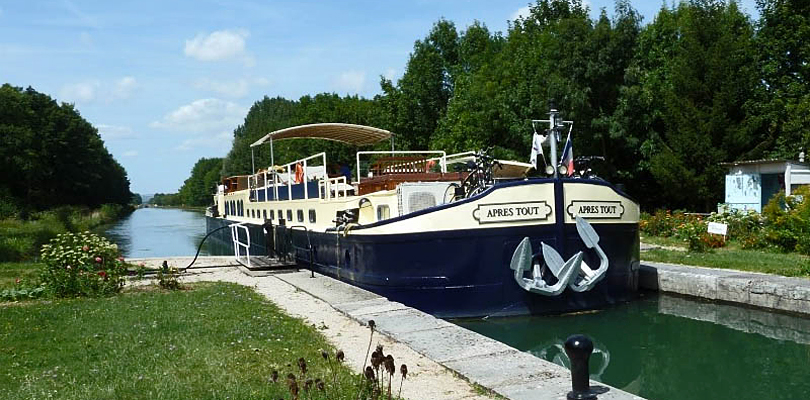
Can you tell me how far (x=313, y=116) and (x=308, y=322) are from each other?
5599cm

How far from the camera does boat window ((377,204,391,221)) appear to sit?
13.7m

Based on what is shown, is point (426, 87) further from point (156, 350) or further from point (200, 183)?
point (200, 183)

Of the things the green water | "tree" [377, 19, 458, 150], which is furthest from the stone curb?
"tree" [377, 19, 458, 150]

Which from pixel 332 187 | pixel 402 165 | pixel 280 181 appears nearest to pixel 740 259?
pixel 402 165

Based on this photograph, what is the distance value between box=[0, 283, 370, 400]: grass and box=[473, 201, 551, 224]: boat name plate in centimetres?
365

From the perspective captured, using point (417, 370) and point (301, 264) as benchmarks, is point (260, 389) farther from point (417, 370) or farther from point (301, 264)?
point (301, 264)

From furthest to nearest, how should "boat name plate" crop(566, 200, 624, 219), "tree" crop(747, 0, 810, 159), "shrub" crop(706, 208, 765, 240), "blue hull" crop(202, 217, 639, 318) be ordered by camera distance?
"tree" crop(747, 0, 810, 159) < "shrub" crop(706, 208, 765, 240) < "boat name plate" crop(566, 200, 624, 219) < "blue hull" crop(202, 217, 639, 318)

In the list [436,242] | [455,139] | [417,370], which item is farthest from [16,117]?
[417,370]

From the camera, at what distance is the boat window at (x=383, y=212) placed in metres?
13.7

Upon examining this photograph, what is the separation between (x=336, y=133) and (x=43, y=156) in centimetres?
5258

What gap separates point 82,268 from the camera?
12.4 metres

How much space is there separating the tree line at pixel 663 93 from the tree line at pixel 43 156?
32.4 metres

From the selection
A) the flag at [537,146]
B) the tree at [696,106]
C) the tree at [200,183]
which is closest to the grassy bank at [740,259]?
the flag at [537,146]

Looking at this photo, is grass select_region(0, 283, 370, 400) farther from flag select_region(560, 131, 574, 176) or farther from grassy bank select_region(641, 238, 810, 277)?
grassy bank select_region(641, 238, 810, 277)
